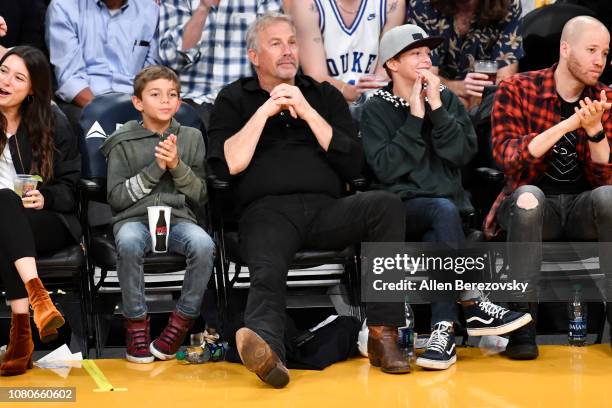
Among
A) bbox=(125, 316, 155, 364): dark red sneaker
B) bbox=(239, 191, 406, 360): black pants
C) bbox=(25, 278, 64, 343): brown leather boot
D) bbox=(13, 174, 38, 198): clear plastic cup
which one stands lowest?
bbox=(125, 316, 155, 364): dark red sneaker

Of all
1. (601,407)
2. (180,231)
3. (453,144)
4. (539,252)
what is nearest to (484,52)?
(453,144)

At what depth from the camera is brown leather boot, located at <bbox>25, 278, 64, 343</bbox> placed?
4.54m

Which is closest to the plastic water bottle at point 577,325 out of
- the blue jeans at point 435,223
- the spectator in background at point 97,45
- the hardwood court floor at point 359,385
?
the hardwood court floor at point 359,385

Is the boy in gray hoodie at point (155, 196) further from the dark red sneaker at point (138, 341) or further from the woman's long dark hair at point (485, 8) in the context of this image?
the woman's long dark hair at point (485, 8)

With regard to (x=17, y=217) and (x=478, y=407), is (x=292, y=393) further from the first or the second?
(x=17, y=217)

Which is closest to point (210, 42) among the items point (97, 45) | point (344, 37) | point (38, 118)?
point (97, 45)

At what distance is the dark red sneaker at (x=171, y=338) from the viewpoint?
4.96 meters

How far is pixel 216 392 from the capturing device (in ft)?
14.5

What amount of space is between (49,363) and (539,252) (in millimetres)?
2152

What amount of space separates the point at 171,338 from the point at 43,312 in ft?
2.07

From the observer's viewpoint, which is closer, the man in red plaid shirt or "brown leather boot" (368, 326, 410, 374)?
"brown leather boot" (368, 326, 410, 374)

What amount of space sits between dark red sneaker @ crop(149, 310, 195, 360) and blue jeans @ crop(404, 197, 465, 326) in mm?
1084

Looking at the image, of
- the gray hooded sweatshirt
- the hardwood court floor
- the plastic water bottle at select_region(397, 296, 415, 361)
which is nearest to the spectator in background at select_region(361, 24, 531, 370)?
the plastic water bottle at select_region(397, 296, 415, 361)

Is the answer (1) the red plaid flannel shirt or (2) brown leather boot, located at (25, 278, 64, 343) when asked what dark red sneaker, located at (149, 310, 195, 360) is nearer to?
(2) brown leather boot, located at (25, 278, 64, 343)
